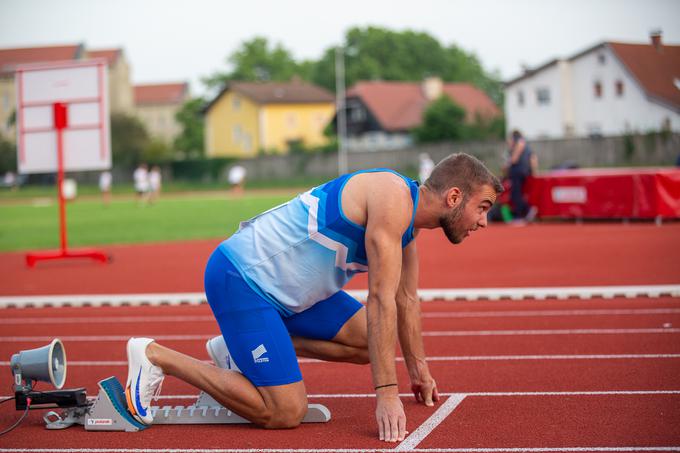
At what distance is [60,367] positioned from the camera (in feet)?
16.9

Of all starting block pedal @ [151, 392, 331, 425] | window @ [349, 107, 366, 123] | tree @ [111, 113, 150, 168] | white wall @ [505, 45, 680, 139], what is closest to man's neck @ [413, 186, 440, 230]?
starting block pedal @ [151, 392, 331, 425]

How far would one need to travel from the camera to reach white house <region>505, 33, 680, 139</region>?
35531mm

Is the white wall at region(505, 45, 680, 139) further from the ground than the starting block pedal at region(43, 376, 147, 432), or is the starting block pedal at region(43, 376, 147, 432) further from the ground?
the white wall at region(505, 45, 680, 139)

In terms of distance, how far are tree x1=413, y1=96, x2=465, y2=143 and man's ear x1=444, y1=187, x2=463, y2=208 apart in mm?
54688

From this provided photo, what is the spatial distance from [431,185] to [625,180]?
50.2ft

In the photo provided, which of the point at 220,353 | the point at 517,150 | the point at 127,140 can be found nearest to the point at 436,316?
the point at 220,353

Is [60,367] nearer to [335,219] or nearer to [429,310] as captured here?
[335,219]

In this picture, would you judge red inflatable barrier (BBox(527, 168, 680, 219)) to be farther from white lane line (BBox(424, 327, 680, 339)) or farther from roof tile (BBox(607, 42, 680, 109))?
white lane line (BBox(424, 327, 680, 339))

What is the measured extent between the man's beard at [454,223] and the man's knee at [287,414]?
1.17 metres

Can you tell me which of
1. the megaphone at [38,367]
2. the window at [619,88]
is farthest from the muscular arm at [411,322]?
the window at [619,88]

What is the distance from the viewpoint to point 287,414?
480 centimetres

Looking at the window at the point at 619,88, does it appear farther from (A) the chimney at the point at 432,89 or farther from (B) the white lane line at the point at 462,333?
(B) the white lane line at the point at 462,333

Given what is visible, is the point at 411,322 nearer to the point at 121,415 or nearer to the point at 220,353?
the point at 220,353

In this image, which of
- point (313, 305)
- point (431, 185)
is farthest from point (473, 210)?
point (313, 305)
